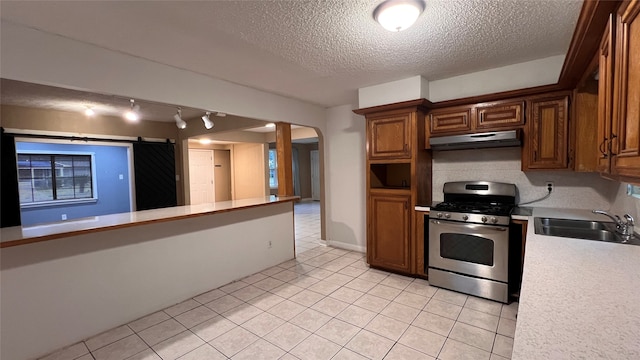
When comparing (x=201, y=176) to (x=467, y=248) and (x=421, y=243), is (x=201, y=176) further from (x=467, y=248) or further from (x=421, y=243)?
(x=467, y=248)

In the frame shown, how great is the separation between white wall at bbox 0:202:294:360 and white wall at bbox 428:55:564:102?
293cm

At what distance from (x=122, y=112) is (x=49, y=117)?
1030mm

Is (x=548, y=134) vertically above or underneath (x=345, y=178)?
above

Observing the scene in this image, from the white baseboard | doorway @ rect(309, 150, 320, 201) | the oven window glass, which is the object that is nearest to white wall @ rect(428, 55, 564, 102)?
the oven window glass

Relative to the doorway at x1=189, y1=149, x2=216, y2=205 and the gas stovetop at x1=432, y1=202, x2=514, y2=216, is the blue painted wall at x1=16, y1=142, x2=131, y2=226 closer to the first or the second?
the doorway at x1=189, y1=149, x2=216, y2=205

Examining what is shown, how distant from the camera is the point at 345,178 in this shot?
15.0 feet

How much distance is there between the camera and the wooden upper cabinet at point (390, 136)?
3.24 metres

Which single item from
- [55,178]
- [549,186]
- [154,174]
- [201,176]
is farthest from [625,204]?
[201,176]

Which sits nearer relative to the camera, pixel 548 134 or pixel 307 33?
pixel 307 33

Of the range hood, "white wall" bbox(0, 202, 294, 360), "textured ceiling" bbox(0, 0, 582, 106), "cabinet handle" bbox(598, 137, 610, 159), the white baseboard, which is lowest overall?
the white baseboard

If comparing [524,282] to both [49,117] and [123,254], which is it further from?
[49,117]

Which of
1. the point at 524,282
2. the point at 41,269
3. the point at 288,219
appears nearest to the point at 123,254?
the point at 41,269

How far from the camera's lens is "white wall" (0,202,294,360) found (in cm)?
201

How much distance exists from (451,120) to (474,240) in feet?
4.41
